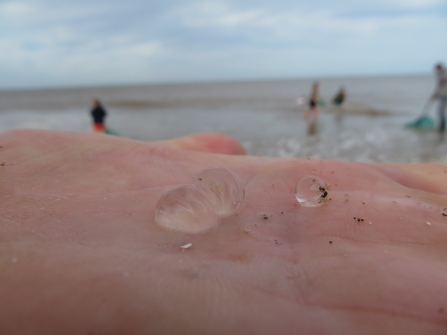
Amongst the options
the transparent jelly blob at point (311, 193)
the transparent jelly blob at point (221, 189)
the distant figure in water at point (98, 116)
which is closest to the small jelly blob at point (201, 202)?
the transparent jelly blob at point (221, 189)

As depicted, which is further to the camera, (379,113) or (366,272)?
(379,113)

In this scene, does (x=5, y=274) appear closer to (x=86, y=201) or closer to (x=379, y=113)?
(x=86, y=201)

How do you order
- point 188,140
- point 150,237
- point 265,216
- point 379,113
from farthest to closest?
point 379,113
point 188,140
point 265,216
point 150,237

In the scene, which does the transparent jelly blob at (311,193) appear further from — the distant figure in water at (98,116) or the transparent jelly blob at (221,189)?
the distant figure in water at (98,116)

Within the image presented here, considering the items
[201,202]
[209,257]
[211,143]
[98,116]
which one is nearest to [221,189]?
[201,202]

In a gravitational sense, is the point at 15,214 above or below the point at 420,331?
above

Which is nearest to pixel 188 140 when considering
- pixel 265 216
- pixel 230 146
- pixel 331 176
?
pixel 230 146

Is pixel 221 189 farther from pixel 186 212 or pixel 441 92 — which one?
pixel 441 92
